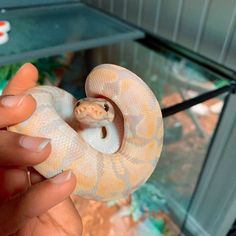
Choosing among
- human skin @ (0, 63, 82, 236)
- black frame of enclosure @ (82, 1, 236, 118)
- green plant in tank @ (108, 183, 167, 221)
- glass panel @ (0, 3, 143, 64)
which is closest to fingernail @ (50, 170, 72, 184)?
human skin @ (0, 63, 82, 236)

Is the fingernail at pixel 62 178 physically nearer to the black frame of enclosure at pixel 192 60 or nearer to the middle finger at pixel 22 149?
the middle finger at pixel 22 149

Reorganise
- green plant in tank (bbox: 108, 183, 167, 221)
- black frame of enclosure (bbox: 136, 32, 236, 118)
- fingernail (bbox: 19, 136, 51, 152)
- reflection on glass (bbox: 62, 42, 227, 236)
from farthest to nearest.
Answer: green plant in tank (bbox: 108, 183, 167, 221) → reflection on glass (bbox: 62, 42, 227, 236) → black frame of enclosure (bbox: 136, 32, 236, 118) → fingernail (bbox: 19, 136, 51, 152)

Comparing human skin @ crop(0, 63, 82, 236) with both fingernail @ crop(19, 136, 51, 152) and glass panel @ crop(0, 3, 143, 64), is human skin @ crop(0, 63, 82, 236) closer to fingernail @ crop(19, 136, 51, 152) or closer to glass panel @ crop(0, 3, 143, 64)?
fingernail @ crop(19, 136, 51, 152)

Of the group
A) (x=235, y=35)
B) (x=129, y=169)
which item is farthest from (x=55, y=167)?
(x=235, y=35)

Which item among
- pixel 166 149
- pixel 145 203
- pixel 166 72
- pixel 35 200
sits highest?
pixel 35 200

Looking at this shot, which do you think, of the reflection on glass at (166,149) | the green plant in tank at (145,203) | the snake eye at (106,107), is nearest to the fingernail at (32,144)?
the snake eye at (106,107)

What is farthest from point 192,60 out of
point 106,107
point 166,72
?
point 106,107

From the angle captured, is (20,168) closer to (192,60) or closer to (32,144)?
(32,144)
